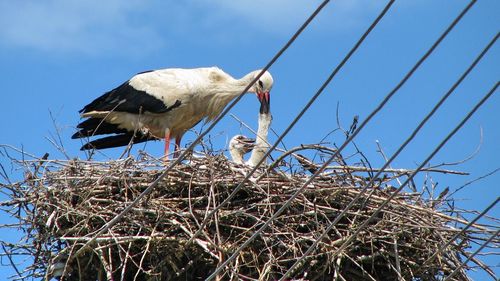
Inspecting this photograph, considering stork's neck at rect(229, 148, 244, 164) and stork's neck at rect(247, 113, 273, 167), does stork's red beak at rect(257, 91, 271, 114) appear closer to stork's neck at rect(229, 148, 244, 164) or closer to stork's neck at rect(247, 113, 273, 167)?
stork's neck at rect(247, 113, 273, 167)

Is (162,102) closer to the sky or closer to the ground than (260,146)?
closer to the sky

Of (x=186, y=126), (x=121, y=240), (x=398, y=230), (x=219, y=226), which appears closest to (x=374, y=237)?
(x=398, y=230)

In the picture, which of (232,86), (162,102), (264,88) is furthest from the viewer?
(232,86)

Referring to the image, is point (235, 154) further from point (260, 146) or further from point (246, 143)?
point (260, 146)

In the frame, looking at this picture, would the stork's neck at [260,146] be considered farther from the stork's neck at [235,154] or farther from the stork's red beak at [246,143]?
the stork's neck at [235,154]

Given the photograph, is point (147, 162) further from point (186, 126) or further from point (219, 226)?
point (186, 126)

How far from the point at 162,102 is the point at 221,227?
3.04m

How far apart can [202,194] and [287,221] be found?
25.6 inches

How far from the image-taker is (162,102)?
32.1 feet

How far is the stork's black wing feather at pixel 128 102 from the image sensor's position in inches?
387

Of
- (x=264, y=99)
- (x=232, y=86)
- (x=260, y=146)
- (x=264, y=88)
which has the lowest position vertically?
(x=260, y=146)

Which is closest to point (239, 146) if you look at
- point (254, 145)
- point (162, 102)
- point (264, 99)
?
point (254, 145)

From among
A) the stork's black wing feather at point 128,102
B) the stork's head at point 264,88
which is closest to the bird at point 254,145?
the stork's head at point 264,88

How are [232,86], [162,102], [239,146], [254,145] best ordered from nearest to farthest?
[254,145] < [239,146] < [162,102] < [232,86]
